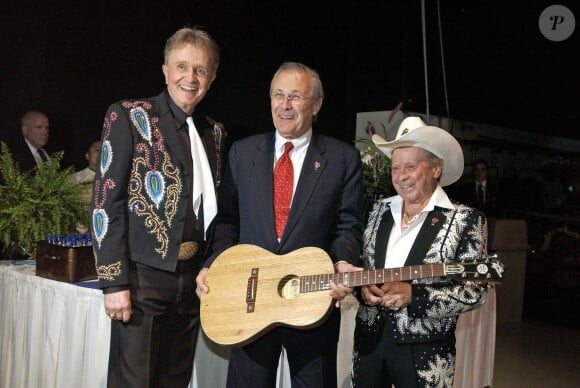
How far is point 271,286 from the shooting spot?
6.86 ft

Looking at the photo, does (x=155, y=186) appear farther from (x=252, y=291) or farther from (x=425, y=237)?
(x=425, y=237)

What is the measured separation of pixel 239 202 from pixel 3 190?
1434 millimetres

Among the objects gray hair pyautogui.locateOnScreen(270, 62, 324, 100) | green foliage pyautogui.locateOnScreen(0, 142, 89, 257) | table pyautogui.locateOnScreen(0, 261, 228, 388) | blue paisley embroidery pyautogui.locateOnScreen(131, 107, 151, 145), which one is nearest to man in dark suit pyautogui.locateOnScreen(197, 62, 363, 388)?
gray hair pyautogui.locateOnScreen(270, 62, 324, 100)

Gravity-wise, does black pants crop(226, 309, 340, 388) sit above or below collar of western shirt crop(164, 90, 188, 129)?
below

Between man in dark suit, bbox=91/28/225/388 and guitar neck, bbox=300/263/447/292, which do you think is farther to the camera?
man in dark suit, bbox=91/28/225/388

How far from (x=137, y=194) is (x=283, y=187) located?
1.71 feet

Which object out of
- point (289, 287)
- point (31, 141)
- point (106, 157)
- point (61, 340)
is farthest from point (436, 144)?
point (31, 141)

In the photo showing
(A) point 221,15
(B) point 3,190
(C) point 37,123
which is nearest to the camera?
(B) point 3,190

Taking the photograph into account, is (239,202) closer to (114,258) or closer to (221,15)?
(114,258)

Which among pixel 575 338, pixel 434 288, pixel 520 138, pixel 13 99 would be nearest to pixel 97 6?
pixel 13 99

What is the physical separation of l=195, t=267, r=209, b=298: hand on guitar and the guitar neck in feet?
1.23

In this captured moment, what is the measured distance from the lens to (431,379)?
6.67 ft

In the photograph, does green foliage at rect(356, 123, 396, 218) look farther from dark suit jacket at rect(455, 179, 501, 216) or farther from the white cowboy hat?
dark suit jacket at rect(455, 179, 501, 216)

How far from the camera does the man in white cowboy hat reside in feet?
6.67
